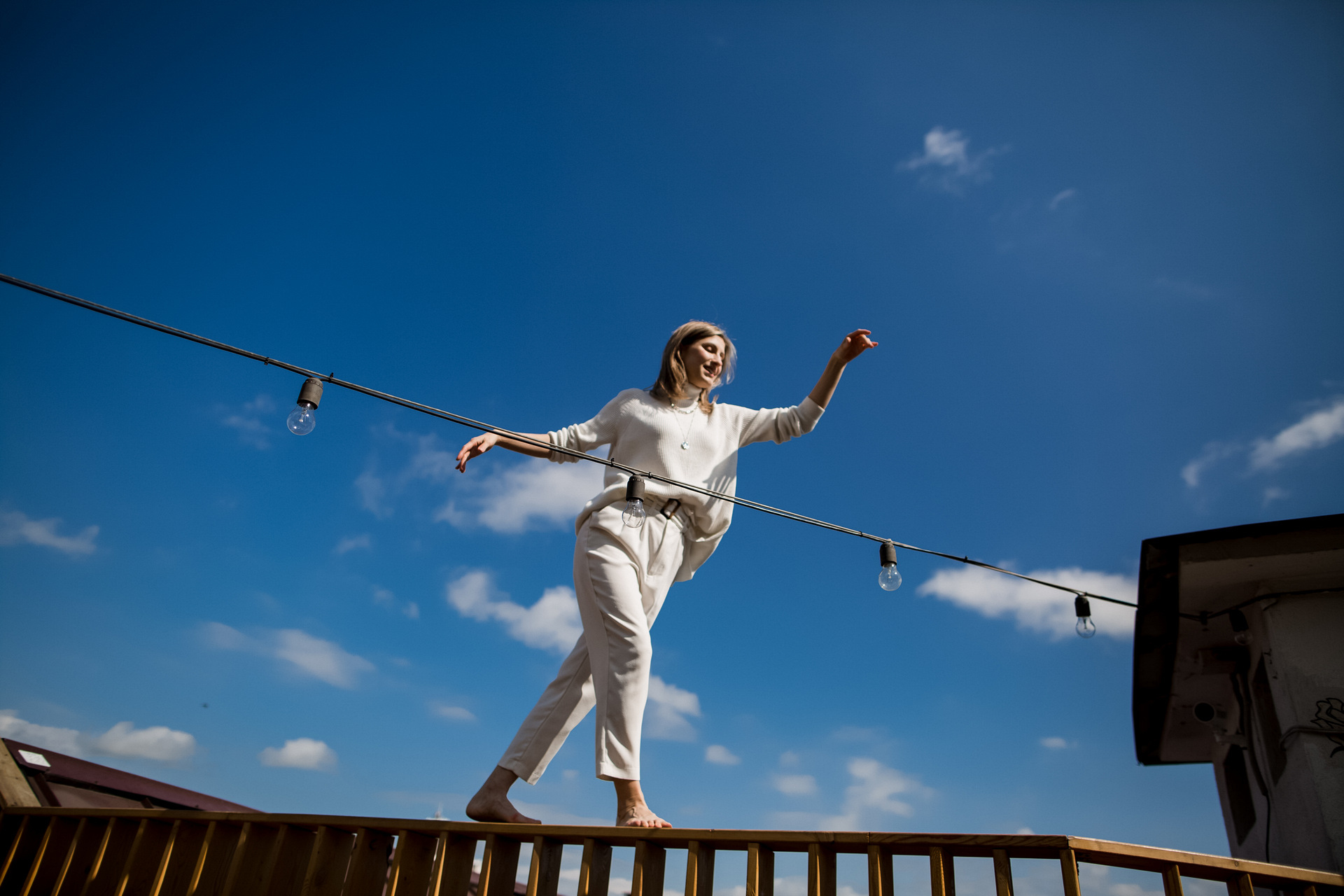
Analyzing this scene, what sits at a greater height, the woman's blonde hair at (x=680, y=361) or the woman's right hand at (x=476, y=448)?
the woman's blonde hair at (x=680, y=361)

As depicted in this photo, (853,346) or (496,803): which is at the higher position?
(853,346)

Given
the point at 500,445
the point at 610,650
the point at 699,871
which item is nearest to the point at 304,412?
the point at 500,445

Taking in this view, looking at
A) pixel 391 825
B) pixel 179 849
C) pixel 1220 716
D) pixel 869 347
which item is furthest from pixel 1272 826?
pixel 179 849

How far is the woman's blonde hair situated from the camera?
11.8 ft

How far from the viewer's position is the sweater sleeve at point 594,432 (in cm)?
348

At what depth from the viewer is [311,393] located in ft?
9.44

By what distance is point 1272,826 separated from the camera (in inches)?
160

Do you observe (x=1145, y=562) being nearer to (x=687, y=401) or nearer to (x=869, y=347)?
(x=869, y=347)

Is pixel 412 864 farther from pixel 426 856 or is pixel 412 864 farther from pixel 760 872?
pixel 760 872

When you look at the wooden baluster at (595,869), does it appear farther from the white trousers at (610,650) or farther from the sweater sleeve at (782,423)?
the sweater sleeve at (782,423)

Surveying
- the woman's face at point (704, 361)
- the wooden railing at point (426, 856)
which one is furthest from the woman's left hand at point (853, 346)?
the wooden railing at point (426, 856)

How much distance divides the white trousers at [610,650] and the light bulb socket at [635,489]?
4.4 inches

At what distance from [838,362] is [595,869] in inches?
92.2

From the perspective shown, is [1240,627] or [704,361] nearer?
[704,361]
